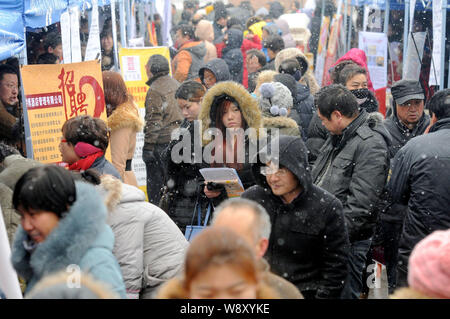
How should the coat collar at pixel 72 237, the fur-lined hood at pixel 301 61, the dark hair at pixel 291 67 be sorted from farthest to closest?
the fur-lined hood at pixel 301 61 → the dark hair at pixel 291 67 → the coat collar at pixel 72 237

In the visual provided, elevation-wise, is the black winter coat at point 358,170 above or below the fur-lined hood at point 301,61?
below

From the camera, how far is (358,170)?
15.2 ft

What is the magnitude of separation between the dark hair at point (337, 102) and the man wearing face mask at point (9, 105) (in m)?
2.86

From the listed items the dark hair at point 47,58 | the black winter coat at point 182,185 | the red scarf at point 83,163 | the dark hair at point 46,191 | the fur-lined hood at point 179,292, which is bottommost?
the black winter coat at point 182,185

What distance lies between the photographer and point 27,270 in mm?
2799

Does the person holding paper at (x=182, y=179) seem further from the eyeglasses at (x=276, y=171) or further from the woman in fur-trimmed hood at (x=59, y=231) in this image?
the woman in fur-trimmed hood at (x=59, y=231)

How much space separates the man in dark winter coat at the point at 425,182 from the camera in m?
4.33

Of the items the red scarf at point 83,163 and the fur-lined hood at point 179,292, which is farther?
the red scarf at point 83,163

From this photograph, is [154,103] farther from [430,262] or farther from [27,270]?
[430,262]

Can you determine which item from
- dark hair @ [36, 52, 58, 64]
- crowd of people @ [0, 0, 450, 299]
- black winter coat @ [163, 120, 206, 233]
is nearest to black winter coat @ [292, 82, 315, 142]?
crowd of people @ [0, 0, 450, 299]

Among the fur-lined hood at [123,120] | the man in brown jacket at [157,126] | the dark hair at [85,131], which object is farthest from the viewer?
the man in brown jacket at [157,126]

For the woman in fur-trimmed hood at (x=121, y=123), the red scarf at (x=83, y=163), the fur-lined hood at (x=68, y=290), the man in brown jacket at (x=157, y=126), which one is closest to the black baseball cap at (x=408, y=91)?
the woman in fur-trimmed hood at (x=121, y=123)

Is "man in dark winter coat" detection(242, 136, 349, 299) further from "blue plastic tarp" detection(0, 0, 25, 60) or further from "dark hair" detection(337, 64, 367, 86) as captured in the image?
"dark hair" detection(337, 64, 367, 86)

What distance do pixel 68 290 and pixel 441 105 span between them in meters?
3.29
